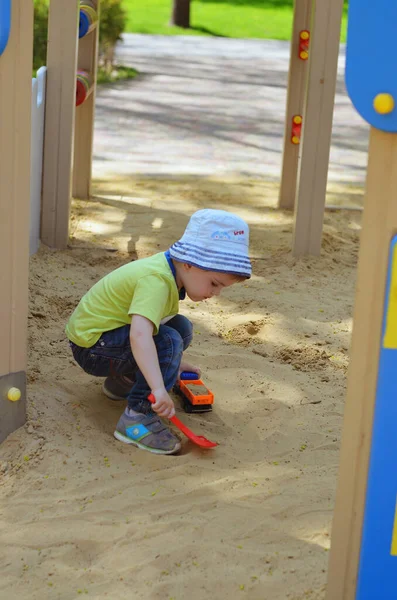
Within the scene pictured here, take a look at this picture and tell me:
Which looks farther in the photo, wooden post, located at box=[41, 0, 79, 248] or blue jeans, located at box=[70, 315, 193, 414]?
wooden post, located at box=[41, 0, 79, 248]

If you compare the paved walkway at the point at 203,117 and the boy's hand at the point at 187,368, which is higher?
the boy's hand at the point at 187,368

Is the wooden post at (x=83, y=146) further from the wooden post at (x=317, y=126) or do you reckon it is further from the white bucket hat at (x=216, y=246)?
the white bucket hat at (x=216, y=246)

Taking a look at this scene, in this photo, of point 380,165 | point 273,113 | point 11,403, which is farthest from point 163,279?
point 273,113

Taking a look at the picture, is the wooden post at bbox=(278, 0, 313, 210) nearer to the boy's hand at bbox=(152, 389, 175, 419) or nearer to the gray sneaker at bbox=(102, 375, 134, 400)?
the gray sneaker at bbox=(102, 375, 134, 400)

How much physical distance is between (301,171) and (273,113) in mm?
6615

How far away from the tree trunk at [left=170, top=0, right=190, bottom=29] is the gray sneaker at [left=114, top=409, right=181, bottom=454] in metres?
17.9

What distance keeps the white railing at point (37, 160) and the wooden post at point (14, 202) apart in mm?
1892

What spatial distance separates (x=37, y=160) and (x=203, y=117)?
6.36 meters

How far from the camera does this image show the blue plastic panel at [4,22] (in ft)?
7.82

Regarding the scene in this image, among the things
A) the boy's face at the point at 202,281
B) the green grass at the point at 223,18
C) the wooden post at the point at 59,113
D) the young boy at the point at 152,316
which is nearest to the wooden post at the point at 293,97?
the wooden post at the point at 59,113

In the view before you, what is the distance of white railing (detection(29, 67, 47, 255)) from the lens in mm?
4453

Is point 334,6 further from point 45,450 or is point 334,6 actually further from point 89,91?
point 45,450

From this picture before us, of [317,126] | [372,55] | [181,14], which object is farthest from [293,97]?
[181,14]

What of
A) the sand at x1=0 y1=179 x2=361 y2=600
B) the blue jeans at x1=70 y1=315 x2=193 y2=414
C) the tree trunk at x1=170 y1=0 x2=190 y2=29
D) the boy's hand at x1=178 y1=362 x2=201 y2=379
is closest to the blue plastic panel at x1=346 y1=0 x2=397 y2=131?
the sand at x1=0 y1=179 x2=361 y2=600
